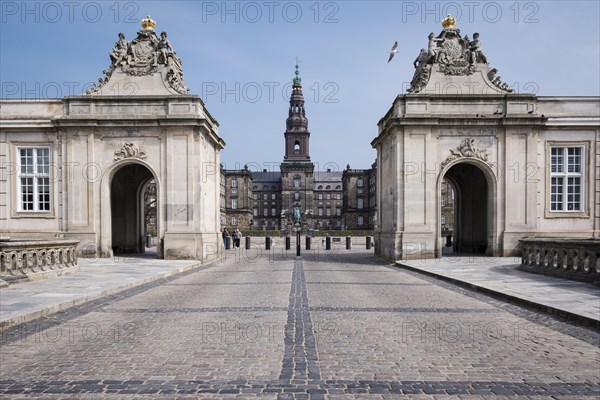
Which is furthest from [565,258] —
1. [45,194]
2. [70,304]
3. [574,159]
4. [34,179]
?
[34,179]

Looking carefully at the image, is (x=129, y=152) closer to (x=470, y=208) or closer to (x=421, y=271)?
(x=421, y=271)

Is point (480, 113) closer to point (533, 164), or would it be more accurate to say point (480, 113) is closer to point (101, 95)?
point (533, 164)

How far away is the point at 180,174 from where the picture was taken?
72.3 feet

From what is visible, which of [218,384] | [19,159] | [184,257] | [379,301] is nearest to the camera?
[218,384]

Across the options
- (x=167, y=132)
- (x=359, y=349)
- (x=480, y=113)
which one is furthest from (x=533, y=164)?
(x=359, y=349)

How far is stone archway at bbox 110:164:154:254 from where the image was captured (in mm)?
26406

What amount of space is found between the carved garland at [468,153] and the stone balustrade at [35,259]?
16.0 meters

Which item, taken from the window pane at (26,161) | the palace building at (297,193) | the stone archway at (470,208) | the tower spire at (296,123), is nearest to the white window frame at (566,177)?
the stone archway at (470,208)

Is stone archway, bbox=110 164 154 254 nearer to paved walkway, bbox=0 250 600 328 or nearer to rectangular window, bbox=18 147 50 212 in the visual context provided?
rectangular window, bbox=18 147 50 212

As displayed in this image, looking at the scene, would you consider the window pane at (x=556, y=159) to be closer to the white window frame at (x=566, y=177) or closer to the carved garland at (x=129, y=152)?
the white window frame at (x=566, y=177)

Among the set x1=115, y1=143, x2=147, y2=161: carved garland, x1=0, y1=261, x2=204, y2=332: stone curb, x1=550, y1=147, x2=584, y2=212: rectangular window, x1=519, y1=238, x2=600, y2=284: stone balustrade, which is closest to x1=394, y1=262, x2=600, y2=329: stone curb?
x1=519, y1=238, x2=600, y2=284: stone balustrade

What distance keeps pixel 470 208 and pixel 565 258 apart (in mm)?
13673

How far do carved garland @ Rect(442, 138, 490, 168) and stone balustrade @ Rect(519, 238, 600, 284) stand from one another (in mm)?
6829

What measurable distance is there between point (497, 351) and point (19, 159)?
23507 millimetres
